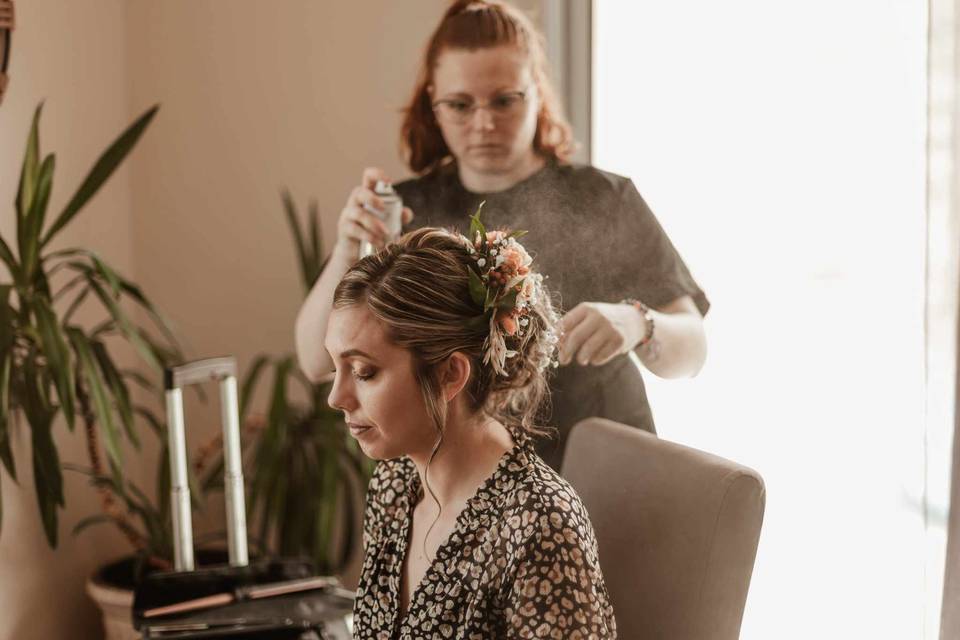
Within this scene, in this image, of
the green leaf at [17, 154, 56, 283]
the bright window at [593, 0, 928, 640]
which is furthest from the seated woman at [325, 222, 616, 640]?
the green leaf at [17, 154, 56, 283]

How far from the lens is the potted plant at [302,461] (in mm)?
2436

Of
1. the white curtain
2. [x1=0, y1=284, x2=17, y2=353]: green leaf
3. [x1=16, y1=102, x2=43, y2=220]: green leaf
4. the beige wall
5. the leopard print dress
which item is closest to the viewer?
the leopard print dress

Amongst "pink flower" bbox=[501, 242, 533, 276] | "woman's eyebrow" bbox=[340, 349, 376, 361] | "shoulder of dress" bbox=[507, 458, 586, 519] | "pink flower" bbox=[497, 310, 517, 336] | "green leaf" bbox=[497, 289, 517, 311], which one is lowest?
"shoulder of dress" bbox=[507, 458, 586, 519]

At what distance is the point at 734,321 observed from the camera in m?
1.71

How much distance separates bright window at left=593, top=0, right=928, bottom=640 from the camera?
150cm

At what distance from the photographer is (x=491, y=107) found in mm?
1666

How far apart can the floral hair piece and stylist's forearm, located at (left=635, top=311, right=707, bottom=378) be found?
0.39 m

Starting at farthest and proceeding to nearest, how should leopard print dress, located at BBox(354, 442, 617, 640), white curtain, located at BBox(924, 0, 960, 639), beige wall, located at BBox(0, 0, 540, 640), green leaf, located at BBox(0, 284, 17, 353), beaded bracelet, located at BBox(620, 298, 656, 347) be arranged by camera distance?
1. beige wall, located at BBox(0, 0, 540, 640)
2. green leaf, located at BBox(0, 284, 17, 353)
3. beaded bracelet, located at BBox(620, 298, 656, 347)
4. white curtain, located at BBox(924, 0, 960, 639)
5. leopard print dress, located at BBox(354, 442, 617, 640)

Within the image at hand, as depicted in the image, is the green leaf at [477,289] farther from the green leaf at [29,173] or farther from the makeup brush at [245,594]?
the green leaf at [29,173]

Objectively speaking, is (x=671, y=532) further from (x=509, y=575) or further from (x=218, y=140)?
(x=218, y=140)

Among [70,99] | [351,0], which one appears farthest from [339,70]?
[70,99]

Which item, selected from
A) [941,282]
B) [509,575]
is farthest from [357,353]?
[941,282]

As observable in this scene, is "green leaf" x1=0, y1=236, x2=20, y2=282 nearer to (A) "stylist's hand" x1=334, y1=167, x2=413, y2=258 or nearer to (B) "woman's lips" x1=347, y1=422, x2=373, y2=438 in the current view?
(A) "stylist's hand" x1=334, y1=167, x2=413, y2=258

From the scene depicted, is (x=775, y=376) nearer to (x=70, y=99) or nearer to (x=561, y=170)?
(x=561, y=170)
